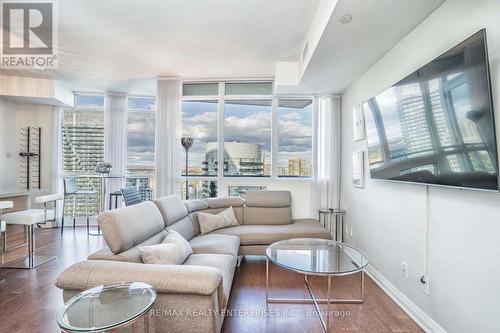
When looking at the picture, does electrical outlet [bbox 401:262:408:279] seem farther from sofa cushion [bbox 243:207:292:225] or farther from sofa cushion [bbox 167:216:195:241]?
sofa cushion [bbox 167:216:195:241]

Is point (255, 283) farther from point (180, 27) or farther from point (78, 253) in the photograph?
point (180, 27)

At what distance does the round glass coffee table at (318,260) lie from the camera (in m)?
1.99

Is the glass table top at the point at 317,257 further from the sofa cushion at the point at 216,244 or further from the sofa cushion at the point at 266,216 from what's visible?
the sofa cushion at the point at 266,216

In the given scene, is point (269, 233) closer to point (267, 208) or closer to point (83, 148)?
point (267, 208)

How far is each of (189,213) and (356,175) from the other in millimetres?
2385

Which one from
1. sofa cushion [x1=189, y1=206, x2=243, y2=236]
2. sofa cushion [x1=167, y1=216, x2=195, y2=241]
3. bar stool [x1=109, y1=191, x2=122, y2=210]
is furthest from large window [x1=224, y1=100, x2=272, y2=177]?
bar stool [x1=109, y1=191, x2=122, y2=210]

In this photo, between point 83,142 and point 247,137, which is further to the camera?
point 83,142

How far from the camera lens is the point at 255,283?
108 inches

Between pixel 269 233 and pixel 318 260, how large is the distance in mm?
1057

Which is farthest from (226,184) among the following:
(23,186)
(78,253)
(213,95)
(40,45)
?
(23,186)

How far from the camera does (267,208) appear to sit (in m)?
3.88

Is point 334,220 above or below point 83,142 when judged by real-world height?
below

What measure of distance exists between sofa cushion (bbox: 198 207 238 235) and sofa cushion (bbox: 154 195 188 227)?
31 cm

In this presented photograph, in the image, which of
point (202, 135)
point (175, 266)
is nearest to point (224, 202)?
point (202, 135)
